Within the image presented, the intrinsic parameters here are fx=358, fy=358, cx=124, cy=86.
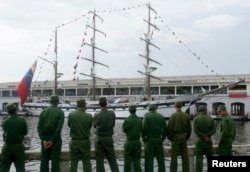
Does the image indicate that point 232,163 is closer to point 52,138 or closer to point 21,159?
point 52,138

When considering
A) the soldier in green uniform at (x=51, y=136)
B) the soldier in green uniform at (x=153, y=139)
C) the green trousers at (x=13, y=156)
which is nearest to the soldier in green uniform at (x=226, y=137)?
the soldier in green uniform at (x=153, y=139)

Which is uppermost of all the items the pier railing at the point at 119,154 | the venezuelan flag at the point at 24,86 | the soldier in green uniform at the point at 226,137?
the venezuelan flag at the point at 24,86

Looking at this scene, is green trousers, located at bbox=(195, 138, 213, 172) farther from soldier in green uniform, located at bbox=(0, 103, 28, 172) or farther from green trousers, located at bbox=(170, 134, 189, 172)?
soldier in green uniform, located at bbox=(0, 103, 28, 172)

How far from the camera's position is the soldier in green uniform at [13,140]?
7.24m

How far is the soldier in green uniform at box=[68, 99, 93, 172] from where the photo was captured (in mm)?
7578

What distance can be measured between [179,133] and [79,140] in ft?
7.51

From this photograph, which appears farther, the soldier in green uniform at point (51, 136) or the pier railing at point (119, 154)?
the pier railing at point (119, 154)

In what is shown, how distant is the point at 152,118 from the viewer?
818 cm

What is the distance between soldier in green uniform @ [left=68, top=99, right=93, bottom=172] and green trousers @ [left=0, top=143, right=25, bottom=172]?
101cm

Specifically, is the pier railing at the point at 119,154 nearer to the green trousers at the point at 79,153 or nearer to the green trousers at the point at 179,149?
the green trousers at the point at 79,153

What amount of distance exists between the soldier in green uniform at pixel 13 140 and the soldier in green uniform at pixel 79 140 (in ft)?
3.29

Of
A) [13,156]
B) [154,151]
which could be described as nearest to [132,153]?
[154,151]

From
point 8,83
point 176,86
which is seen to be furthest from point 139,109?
point 8,83

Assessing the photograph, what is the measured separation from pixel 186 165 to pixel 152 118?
53.3 inches
